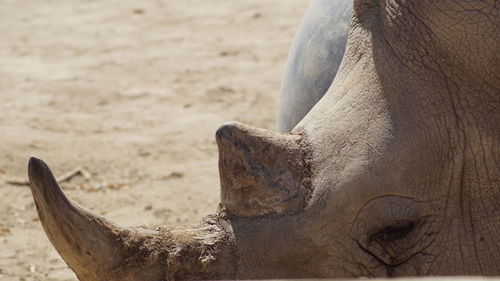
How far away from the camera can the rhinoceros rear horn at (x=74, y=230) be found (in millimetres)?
2738

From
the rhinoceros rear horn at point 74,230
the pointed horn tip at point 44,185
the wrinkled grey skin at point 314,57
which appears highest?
the wrinkled grey skin at point 314,57

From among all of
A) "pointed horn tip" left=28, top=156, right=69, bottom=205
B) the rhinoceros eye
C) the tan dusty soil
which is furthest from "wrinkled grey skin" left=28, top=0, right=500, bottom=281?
the tan dusty soil

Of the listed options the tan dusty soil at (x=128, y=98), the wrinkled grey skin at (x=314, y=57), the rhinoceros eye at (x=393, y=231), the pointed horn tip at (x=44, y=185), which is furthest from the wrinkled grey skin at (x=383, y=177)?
the tan dusty soil at (x=128, y=98)

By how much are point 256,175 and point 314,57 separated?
1.33m

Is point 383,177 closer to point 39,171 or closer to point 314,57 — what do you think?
point 39,171

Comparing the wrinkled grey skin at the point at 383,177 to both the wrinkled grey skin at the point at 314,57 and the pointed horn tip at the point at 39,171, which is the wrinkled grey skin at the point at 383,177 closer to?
A: the pointed horn tip at the point at 39,171

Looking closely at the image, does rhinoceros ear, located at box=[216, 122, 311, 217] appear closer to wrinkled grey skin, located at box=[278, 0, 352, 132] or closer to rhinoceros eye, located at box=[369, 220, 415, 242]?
rhinoceros eye, located at box=[369, 220, 415, 242]

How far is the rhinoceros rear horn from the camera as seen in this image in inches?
108

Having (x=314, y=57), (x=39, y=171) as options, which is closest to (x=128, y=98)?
(x=314, y=57)

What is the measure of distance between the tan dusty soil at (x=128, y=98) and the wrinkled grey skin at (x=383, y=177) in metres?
1.56

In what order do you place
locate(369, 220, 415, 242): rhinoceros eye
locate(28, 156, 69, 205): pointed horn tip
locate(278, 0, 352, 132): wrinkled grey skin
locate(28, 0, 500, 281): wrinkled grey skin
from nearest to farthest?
1. locate(28, 156, 69, 205): pointed horn tip
2. locate(28, 0, 500, 281): wrinkled grey skin
3. locate(369, 220, 415, 242): rhinoceros eye
4. locate(278, 0, 352, 132): wrinkled grey skin

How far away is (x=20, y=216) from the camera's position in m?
5.24

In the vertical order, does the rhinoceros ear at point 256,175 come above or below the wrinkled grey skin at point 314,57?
below

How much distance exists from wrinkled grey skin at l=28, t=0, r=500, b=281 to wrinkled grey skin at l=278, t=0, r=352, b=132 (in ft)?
2.73
